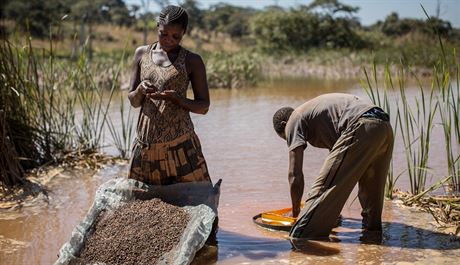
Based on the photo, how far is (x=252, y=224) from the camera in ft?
16.0

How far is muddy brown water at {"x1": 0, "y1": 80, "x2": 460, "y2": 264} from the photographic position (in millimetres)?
4047

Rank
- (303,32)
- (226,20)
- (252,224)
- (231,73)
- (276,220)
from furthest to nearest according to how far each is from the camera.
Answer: (226,20) < (303,32) < (231,73) < (252,224) < (276,220)

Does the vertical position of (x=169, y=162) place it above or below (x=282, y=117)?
below

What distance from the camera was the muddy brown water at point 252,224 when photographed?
4.05 metres

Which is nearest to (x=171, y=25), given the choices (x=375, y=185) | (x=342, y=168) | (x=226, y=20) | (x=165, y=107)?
(x=165, y=107)

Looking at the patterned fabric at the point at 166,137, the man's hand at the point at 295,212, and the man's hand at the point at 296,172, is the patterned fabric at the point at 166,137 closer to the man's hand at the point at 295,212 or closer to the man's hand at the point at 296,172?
the man's hand at the point at 296,172

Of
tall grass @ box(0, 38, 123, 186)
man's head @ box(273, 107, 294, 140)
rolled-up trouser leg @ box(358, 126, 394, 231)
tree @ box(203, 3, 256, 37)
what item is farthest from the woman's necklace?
tree @ box(203, 3, 256, 37)

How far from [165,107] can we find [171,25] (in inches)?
21.6

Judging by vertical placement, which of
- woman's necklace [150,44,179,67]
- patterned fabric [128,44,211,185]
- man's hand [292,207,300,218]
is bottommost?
man's hand [292,207,300,218]

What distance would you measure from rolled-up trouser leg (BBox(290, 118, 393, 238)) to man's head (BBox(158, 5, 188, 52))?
136 cm

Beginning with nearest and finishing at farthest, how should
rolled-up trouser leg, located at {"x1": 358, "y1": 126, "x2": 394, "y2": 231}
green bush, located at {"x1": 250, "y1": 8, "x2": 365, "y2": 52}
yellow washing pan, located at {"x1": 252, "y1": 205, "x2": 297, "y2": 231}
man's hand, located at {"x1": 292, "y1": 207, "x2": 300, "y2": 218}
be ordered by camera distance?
rolled-up trouser leg, located at {"x1": 358, "y1": 126, "x2": 394, "y2": 231}, man's hand, located at {"x1": 292, "y1": 207, "x2": 300, "y2": 218}, yellow washing pan, located at {"x1": 252, "y1": 205, "x2": 297, "y2": 231}, green bush, located at {"x1": 250, "y1": 8, "x2": 365, "y2": 52}

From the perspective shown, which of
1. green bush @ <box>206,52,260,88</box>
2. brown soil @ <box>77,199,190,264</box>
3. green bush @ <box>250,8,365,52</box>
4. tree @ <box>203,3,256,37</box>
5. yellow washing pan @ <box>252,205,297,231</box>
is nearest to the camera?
brown soil @ <box>77,199,190,264</box>

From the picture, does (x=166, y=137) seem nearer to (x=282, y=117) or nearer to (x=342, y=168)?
(x=282, y=117)

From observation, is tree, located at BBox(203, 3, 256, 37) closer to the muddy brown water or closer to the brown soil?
the muddy brown water
